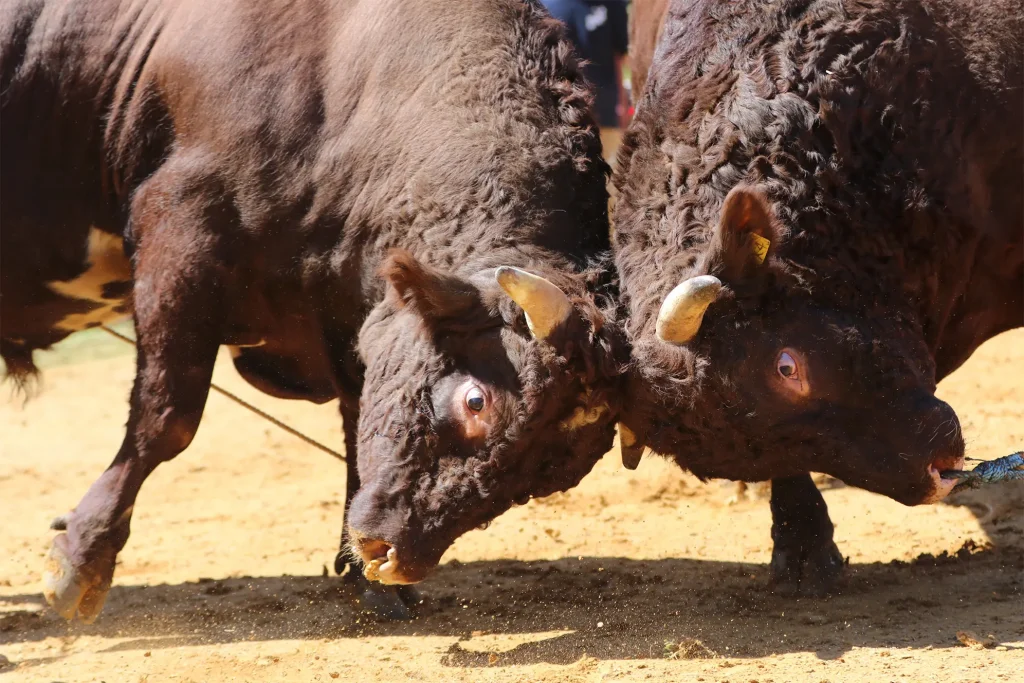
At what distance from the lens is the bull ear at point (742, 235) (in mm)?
4445

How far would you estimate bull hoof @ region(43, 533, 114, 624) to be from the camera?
5.50 meters

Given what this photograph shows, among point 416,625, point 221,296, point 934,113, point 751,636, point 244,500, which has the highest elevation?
point 934,113

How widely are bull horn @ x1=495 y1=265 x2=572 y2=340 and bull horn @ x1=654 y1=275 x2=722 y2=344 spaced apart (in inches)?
13.5

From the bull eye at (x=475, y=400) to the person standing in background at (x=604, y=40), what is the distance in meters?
5.35

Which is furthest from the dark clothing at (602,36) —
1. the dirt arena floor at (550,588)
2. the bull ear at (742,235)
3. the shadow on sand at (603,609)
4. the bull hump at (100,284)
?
the bull ear at (742,235)

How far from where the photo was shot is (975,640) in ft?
15.3

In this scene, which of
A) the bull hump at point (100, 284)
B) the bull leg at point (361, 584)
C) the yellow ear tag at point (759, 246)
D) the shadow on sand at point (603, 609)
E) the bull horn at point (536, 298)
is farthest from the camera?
the bull hump at point (100, 284)

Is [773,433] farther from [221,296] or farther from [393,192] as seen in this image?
[221,296]

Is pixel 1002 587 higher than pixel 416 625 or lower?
higher

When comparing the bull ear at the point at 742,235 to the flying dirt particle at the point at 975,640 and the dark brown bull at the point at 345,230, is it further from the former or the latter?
the flying dirt particle at the point at 975,640

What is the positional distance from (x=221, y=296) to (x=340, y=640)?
61.4 inches

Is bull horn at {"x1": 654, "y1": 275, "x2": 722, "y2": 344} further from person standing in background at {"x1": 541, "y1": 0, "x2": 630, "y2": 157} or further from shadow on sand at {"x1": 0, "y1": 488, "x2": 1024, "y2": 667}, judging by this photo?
person standing in background at {"x1": 541, "y1": 0, "x2": 630, "y2": 157}

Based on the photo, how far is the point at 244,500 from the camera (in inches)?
333

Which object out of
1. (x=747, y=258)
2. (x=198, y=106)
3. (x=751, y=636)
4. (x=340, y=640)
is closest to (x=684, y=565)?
(x=751, y=636)
